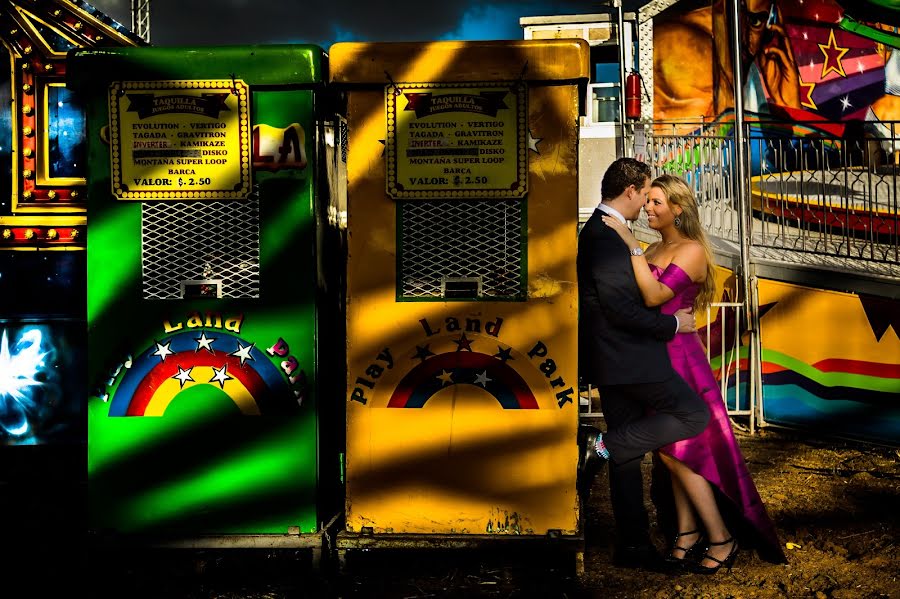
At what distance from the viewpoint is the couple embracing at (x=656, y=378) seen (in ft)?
13.5

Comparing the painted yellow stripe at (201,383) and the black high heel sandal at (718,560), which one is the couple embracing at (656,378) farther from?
the painted yellow stripe at (201,383)

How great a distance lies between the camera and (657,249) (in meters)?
4.60

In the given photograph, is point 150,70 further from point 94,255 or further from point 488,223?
point 488,223

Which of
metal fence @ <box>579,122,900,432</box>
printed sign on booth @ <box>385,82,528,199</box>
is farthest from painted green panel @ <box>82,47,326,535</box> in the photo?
metal fence @ <box>579,122,900,432</box>

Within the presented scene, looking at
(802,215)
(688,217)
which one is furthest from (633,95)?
(688,217)

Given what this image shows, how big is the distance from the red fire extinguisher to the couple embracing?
1159cm

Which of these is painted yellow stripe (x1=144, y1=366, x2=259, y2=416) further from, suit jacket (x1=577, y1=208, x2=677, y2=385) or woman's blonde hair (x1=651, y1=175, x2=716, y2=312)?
woman's blonde hair (x1=651, y1=175, x2=716, y2=312)

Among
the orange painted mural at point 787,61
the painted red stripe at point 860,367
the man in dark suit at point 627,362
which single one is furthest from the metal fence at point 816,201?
the orange painted mural at point 787,61

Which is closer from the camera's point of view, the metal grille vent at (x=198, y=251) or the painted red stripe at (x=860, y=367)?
the metal grille vent at (x=198, y=251)

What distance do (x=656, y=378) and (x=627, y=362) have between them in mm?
149

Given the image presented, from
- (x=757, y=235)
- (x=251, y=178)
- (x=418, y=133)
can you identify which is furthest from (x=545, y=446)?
(x=757, y=235)

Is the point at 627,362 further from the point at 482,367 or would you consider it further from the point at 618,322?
the point at 482,367

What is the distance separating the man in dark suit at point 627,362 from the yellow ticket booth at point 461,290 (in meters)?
0.18

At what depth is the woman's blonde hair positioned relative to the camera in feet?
14.5
